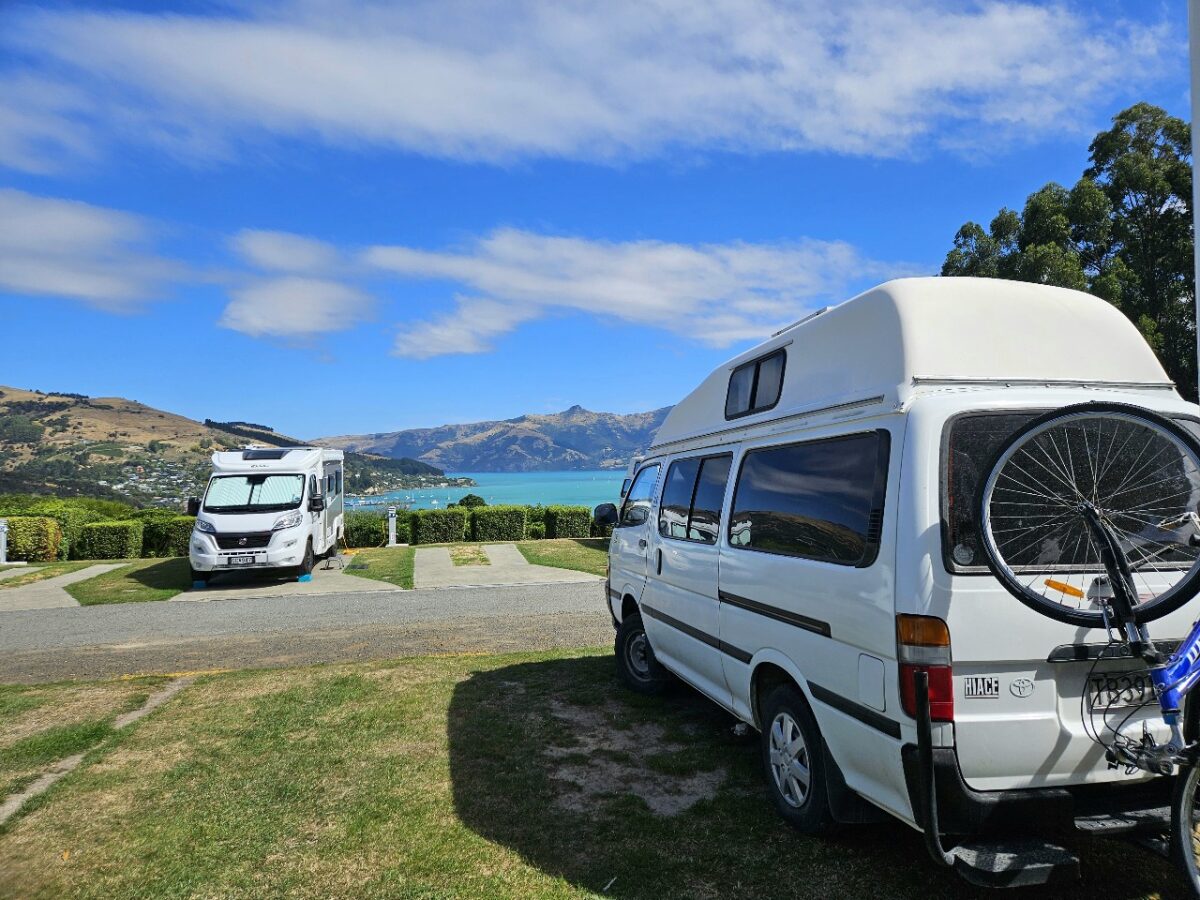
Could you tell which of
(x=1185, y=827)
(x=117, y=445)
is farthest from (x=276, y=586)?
(x=117, y=445)

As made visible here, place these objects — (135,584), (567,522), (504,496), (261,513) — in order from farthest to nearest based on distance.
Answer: (504,496) → (567,522) → (135,584) → (261,513)

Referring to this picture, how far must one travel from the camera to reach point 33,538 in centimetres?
1844

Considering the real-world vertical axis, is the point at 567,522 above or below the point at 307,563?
above

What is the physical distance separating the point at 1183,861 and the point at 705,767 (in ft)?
8.57

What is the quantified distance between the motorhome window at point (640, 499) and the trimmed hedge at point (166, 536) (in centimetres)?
1723

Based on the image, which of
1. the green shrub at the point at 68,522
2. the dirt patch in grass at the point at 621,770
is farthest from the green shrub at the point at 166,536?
the dirt patch in grass at the point at 621,770

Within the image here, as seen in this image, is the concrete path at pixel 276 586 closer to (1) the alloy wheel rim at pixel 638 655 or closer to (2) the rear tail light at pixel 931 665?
(1) the alloy wheel rim at pixel 638 655

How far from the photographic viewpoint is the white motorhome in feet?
46.5

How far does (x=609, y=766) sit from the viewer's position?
507 centimetres

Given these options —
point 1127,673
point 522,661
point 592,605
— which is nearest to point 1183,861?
point 1127,673

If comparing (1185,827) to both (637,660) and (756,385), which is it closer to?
(756,385)

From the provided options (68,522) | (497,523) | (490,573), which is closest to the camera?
(490,573)

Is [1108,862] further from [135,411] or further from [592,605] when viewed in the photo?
[135,411]

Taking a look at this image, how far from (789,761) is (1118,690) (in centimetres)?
159
